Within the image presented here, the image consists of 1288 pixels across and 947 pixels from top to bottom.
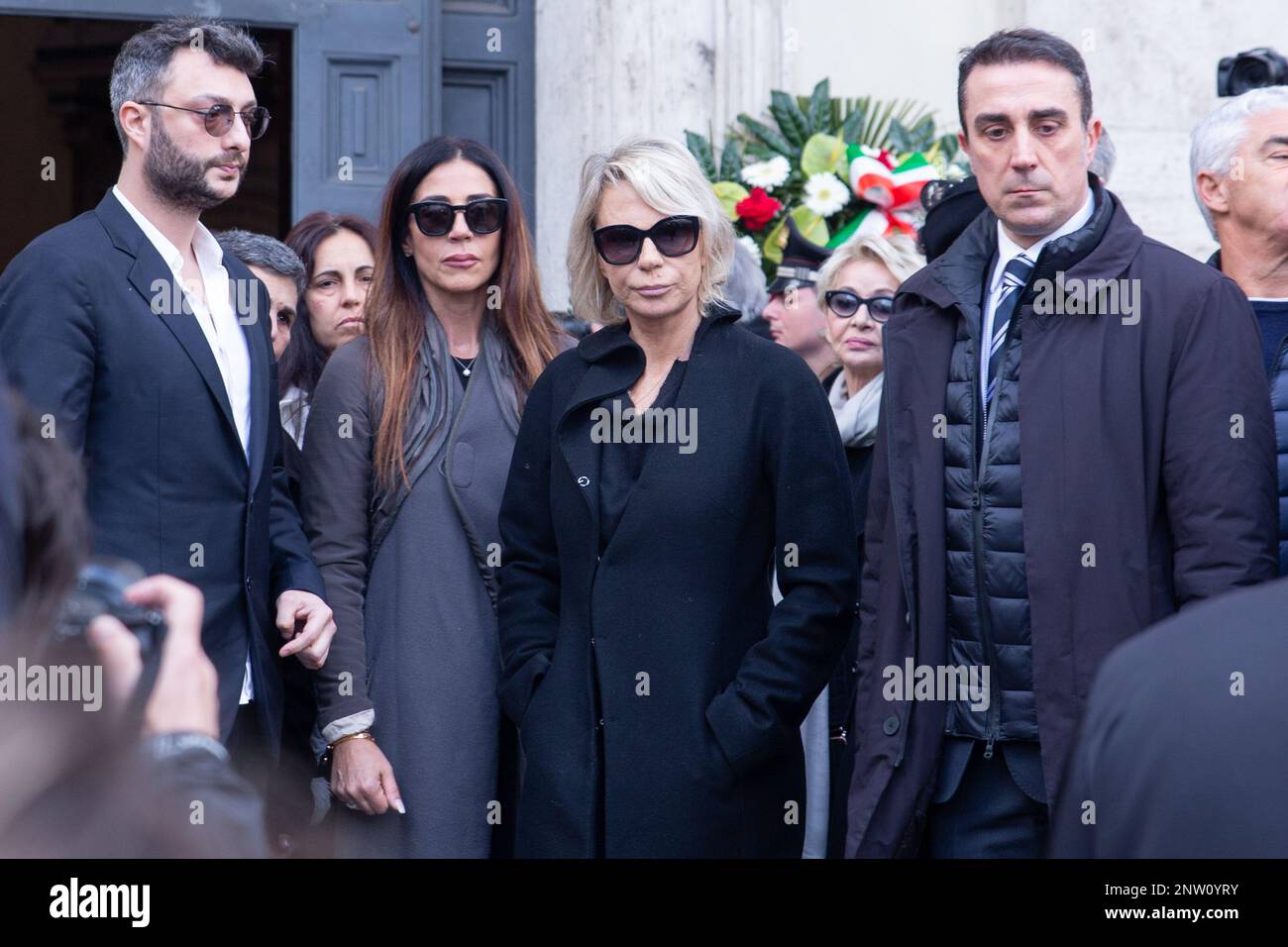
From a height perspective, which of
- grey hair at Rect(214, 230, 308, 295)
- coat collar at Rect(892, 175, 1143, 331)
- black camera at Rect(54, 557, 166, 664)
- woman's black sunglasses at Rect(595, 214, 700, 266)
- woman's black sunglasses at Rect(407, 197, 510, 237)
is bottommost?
black camera at Rect(54, 557, 166, 664)

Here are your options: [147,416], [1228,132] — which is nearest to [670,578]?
[147,416]

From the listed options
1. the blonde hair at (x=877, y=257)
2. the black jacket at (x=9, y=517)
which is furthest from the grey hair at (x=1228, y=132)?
the black jacket at (x=9, y=517)

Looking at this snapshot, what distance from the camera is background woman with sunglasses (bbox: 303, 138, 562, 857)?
3.96 meters

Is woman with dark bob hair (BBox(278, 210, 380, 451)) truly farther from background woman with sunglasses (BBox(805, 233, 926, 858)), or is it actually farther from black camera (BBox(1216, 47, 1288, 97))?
black camera (BBox(1216, 47, 1288, 97))

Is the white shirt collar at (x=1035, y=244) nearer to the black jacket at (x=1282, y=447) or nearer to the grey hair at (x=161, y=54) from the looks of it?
the black jacket at (x=1282, y=447)

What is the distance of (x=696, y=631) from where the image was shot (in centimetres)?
362

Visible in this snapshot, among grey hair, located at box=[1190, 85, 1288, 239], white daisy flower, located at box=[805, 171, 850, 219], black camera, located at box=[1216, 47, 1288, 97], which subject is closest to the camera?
grey hair, located at box=[1190, 85, 1288, 239]

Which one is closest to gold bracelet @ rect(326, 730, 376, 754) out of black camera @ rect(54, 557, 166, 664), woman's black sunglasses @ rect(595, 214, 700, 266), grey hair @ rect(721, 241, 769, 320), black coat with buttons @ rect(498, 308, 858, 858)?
black coat with buttons @ rect(498, 308, 858, 858)

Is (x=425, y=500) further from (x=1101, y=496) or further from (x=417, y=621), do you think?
(x=1101, y=496)

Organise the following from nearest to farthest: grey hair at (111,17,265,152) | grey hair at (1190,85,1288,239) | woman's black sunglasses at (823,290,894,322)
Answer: grey hair at (111,17,265,152) → grey hair at (1190,85,1288,239) → woman's black sunglasses at (823,290,894,322)

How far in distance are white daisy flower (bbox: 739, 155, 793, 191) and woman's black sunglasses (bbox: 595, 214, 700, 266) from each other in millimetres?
2515

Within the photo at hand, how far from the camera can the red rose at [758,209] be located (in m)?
6.27
